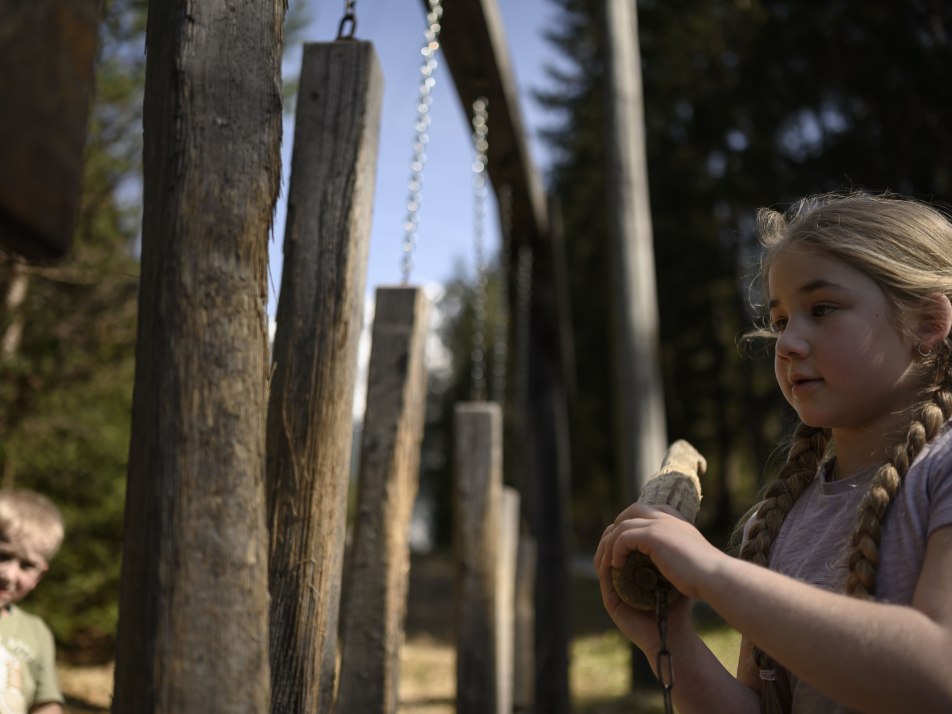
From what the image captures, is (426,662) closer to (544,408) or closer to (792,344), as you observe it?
(544,408)

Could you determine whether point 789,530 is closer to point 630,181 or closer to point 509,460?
point 630,181

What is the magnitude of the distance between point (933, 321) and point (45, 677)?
7.83 feet

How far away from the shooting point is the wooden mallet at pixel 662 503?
147 centimetres

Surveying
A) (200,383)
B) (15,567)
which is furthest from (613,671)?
(200,383)

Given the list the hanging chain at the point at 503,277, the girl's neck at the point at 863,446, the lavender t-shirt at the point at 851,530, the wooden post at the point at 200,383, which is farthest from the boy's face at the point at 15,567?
the hanging chain at the point at 503,277

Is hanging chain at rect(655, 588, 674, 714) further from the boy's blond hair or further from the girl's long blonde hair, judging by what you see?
the boy's blond hair

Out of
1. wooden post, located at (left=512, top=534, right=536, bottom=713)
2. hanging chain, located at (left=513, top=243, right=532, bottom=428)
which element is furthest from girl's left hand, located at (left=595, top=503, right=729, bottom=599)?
hanging chain, located at (left=513, top=243, right=532, bottom=428)

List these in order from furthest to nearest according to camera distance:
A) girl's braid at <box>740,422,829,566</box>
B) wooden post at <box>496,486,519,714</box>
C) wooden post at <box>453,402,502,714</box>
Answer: wooden post at <box>496,486,519,714</box> → wooden post at <box>453,402,502,714</box> → girl's braid at <box>740,422,829,566</box>

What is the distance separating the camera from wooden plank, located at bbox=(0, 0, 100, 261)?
0.90 meters

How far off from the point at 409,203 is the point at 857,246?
141cm

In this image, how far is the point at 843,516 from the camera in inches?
62.4

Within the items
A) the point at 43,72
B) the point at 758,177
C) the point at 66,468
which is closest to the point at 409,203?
the point at 43,72

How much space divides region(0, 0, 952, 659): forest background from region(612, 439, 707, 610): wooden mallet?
0.59 ft

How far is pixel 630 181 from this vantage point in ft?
20.9
